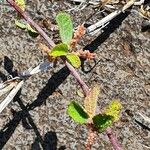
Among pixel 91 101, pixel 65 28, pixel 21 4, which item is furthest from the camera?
pixel 21 4

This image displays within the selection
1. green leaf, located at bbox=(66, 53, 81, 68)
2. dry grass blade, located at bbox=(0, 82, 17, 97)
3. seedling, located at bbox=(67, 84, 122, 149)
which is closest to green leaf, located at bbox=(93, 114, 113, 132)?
seedling, located at bbox=(67, 84, 122, 149)

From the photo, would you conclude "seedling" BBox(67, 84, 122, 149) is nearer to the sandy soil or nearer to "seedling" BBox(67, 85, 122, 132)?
"seedling" BBox(67, 85, 122, 132)

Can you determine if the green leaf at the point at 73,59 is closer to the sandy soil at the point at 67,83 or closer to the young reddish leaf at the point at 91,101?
the young reddish leaf at the point at 91,101

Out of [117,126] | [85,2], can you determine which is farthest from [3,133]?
[85,2]

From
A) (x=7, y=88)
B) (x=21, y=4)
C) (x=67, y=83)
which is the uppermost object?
(x=21, y=4)

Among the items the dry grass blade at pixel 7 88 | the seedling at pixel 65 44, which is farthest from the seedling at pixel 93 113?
the dry grass blade at pixel 7 88

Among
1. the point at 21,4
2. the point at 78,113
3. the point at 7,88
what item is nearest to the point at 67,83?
the point at 7,88

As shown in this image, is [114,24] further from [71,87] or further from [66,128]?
[66,128]

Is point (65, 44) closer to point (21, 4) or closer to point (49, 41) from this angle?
point (49, 41)
